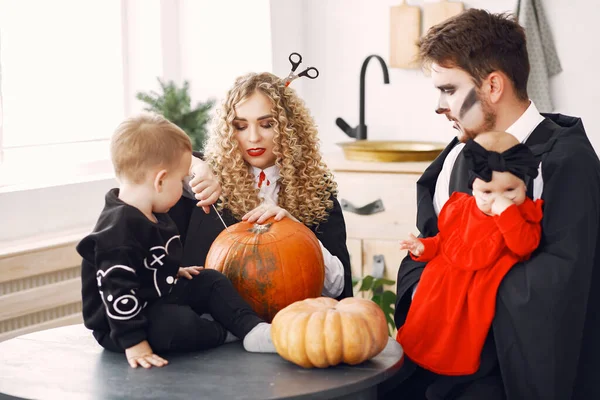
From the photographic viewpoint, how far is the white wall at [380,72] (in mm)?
3932

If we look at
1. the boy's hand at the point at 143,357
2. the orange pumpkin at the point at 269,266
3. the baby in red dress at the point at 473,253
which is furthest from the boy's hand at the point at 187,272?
the baby in red dress at the point at 473,253

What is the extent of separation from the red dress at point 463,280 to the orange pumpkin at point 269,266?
29 centimetres

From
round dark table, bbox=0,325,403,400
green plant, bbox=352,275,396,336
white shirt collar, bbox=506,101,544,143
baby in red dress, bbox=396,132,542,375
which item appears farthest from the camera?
green plant, bbox=352,275,396,336

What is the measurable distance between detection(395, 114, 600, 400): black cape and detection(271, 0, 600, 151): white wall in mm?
1962

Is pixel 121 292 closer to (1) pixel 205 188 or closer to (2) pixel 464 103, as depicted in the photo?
(1) pixel 205 188

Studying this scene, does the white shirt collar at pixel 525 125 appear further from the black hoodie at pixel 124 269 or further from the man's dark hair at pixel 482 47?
the black hoodie at pixel 124 269

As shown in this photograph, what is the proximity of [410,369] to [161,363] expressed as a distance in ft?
2.48

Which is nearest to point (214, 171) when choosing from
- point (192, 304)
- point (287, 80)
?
point (287, 80)

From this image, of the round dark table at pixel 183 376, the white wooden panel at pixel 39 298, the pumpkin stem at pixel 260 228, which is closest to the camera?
the round dark table at pixel 183 376

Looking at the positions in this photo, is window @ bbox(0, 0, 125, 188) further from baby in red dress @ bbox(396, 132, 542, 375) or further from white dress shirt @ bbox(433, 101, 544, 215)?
baby in red dress @ bbox(396, 132, 542, 375)

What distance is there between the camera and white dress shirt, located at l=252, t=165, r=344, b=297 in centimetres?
238

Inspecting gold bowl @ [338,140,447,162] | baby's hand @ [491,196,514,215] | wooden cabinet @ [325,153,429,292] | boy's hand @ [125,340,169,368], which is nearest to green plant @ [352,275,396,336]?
wooden cabinet @ [325,153,429,292]

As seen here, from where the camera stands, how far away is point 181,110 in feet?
12.3

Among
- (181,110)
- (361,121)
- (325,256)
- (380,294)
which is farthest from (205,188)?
(361,121)
